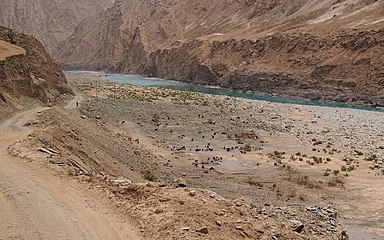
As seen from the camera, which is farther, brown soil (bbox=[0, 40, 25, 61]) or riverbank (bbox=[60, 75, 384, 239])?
brown soil (bbox=[0, 40, 25, 61])

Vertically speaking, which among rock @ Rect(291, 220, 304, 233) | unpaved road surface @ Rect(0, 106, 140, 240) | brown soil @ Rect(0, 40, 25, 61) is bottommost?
rock @ Rect(291, 220, 304, 233)

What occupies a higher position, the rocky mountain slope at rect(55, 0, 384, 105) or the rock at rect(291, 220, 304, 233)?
the rock at rect(291, 220, 304, 233)

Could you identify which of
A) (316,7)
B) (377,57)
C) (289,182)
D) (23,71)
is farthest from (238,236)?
(316,7)

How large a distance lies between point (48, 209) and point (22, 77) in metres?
20.8

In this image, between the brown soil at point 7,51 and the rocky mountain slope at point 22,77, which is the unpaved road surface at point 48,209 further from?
the brown soil at point 7,51

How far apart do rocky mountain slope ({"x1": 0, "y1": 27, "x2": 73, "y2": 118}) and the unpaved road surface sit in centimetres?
1195

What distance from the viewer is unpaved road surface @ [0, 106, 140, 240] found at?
9312 millimetres

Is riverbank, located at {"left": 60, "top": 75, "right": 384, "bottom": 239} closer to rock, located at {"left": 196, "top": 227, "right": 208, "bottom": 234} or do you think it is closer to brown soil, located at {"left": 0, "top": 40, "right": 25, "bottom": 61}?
rock, located at {"left": 196, "top": 227, "right": 208, "bottom": 234}

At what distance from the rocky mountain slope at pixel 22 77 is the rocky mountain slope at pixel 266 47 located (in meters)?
46.9

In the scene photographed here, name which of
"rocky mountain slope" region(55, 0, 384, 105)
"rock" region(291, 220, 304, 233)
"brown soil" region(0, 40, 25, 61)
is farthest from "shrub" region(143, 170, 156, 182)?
"rocky mountain slope" region(55, 0, 384, 105)

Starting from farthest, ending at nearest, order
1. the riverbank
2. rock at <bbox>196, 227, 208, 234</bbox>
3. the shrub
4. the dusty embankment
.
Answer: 1. the riverbank
2. the shrub
3. the dusty embankment
4. rock at <bbox>196, 227, 208, 234</bbox>

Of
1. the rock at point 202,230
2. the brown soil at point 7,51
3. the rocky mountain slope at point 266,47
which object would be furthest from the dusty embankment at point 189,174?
the rocky mountain slope at point 266,47

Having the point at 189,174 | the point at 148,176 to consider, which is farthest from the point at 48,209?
the point at 189,174

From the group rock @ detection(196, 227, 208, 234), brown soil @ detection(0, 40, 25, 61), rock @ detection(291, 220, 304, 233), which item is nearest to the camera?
rock @ detection(196, 227, 208, 234)
